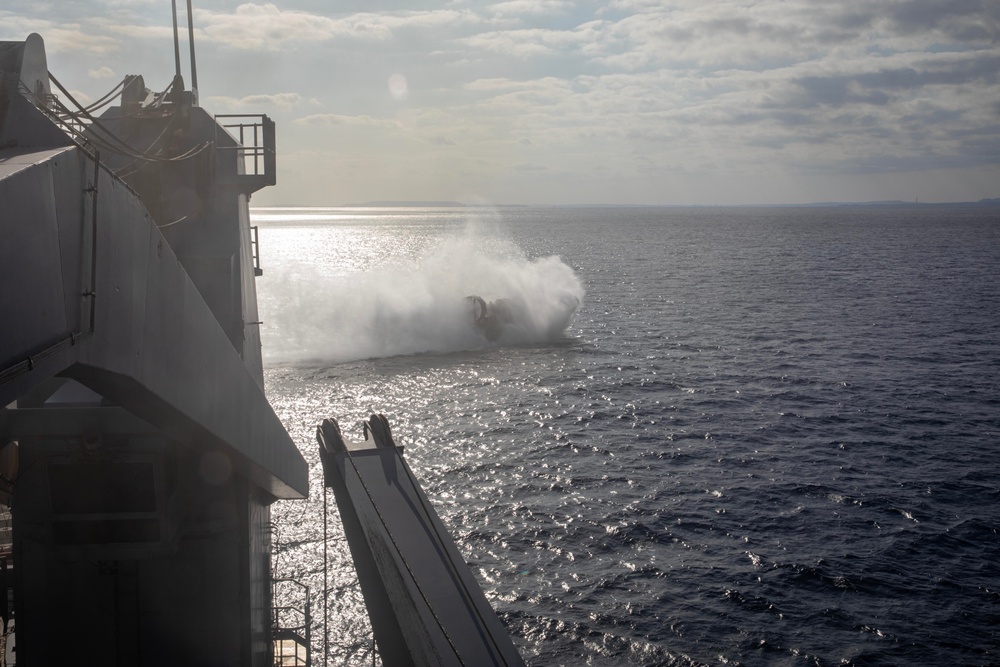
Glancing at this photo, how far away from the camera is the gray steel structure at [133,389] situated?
485 centimetres

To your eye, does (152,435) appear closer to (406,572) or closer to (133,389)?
(406,572)

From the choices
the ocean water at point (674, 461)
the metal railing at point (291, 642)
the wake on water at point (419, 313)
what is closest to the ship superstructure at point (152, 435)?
the metal railing at point (291, 642)

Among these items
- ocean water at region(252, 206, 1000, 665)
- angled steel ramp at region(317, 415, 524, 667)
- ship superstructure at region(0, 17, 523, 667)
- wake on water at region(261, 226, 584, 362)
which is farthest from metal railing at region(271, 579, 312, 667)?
wake on water at region(261, 226, 584, 362)

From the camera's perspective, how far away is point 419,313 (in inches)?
2562

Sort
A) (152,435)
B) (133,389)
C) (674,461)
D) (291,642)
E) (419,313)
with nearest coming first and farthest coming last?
(133,389)
(152,435)
(291,642)
(674,461)
(419,313)

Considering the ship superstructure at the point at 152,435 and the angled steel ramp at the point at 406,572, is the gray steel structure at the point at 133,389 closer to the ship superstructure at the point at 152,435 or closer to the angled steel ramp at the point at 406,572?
the ship superstructure at the point at 152,435

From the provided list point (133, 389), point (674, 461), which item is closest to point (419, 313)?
point (674, 461)

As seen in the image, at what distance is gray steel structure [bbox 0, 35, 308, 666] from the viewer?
4.85m

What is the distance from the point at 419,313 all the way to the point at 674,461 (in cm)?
3362

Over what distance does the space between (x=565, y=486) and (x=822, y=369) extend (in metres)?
26.9

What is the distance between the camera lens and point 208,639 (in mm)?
11953

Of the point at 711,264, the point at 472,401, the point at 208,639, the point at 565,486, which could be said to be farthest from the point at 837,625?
the point at 711,264

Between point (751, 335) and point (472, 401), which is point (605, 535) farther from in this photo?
point (751, 335)

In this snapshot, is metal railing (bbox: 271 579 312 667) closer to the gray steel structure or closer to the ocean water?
the gray steel structure
